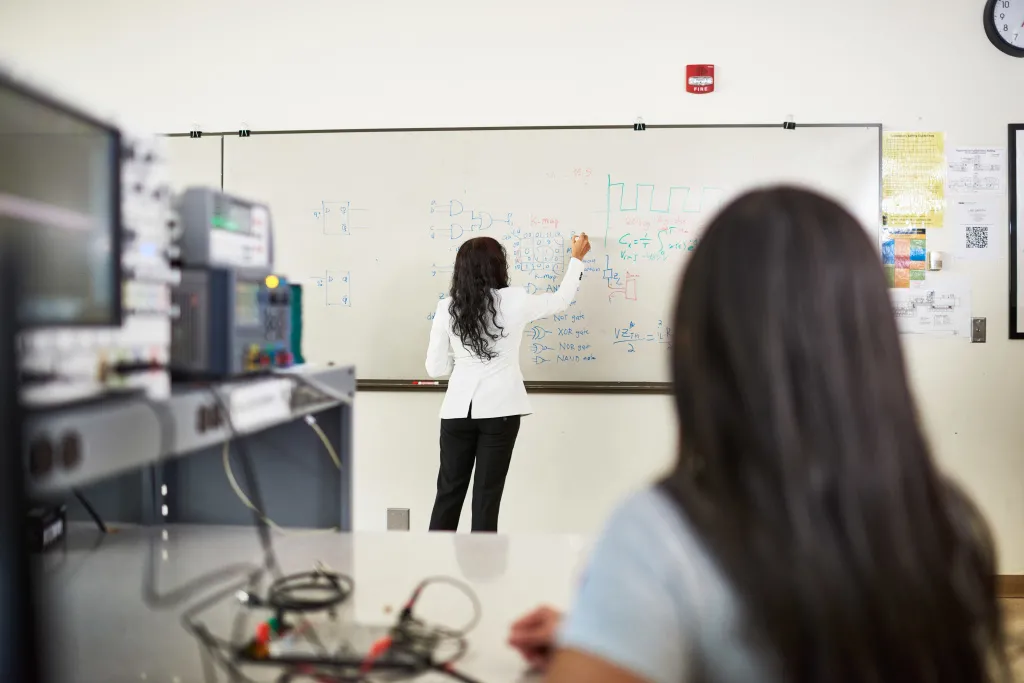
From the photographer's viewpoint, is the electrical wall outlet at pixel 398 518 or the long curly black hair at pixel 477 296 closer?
the long curly black hair at pixel 477 296

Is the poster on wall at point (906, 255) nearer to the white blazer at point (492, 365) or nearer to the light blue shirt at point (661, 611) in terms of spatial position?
the white blazer at point (492, 365)

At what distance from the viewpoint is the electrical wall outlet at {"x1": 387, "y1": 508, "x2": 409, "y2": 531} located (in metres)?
2.92

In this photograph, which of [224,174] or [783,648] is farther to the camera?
[224,174]

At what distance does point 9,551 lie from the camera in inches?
19.3

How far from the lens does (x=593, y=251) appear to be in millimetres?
2826

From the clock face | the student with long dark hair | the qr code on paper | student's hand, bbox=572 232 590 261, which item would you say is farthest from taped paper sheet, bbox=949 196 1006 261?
the student with long dark hair

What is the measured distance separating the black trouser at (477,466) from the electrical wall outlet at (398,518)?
307mm

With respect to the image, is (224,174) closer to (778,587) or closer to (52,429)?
(52,429)

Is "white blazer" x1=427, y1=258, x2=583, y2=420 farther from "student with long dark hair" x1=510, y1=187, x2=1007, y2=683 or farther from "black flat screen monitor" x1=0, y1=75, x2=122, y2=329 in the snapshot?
"student with long dark hair" x1=510, y1=187, x2=1007, y2=683

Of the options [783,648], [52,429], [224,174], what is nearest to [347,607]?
[52,429]

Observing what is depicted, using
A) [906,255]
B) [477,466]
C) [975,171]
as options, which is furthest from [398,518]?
[975,171]

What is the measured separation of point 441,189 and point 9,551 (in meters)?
2.49

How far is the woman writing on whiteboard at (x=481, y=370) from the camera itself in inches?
98.9

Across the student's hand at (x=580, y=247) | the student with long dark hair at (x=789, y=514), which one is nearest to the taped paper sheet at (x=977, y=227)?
the student's hand at (x=580, y=247)
